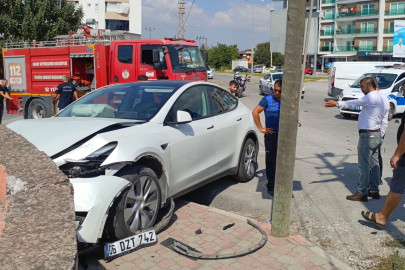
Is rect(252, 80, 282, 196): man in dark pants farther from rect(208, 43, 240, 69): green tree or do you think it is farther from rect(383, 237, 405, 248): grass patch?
rect(208, 43, 240, 69): green tree

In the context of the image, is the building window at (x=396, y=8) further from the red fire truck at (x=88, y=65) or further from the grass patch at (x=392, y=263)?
the grass patch at (x=392, y=263)

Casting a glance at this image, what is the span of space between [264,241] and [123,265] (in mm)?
1461

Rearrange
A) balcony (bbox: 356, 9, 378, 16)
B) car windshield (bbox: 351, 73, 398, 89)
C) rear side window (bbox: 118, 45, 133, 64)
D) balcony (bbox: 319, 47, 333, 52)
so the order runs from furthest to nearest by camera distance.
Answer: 1. balcony (bbox: 319, 47, 333, 52)
2. balcony (bbox: 356, 9, 378, 16)
3. car windshield (bbox: 351, 73, 398, 89)
4. rear side window (bbox: 118, 45, 133, 64)

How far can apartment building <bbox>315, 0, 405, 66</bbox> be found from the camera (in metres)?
65.8

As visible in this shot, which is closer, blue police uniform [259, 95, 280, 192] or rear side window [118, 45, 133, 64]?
blue police uniform [259, 95, 280, 192]

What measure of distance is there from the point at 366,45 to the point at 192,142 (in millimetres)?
71184

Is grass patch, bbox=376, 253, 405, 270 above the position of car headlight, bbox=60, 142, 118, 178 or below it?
below

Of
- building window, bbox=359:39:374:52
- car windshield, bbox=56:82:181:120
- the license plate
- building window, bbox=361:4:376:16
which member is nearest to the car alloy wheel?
the license plate

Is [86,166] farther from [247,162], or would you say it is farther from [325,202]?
[325,202]

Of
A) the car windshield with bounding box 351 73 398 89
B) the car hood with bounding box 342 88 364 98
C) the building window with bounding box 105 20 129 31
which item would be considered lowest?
the car hood with bounding box 342 88 364 98

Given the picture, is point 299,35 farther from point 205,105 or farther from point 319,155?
point 319,155

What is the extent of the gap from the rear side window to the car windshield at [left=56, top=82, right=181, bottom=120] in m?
7.82

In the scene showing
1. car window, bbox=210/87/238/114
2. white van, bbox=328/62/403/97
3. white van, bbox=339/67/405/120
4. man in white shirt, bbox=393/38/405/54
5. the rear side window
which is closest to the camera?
car window, bbox=210/87/238/114

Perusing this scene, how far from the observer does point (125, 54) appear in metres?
13.6
